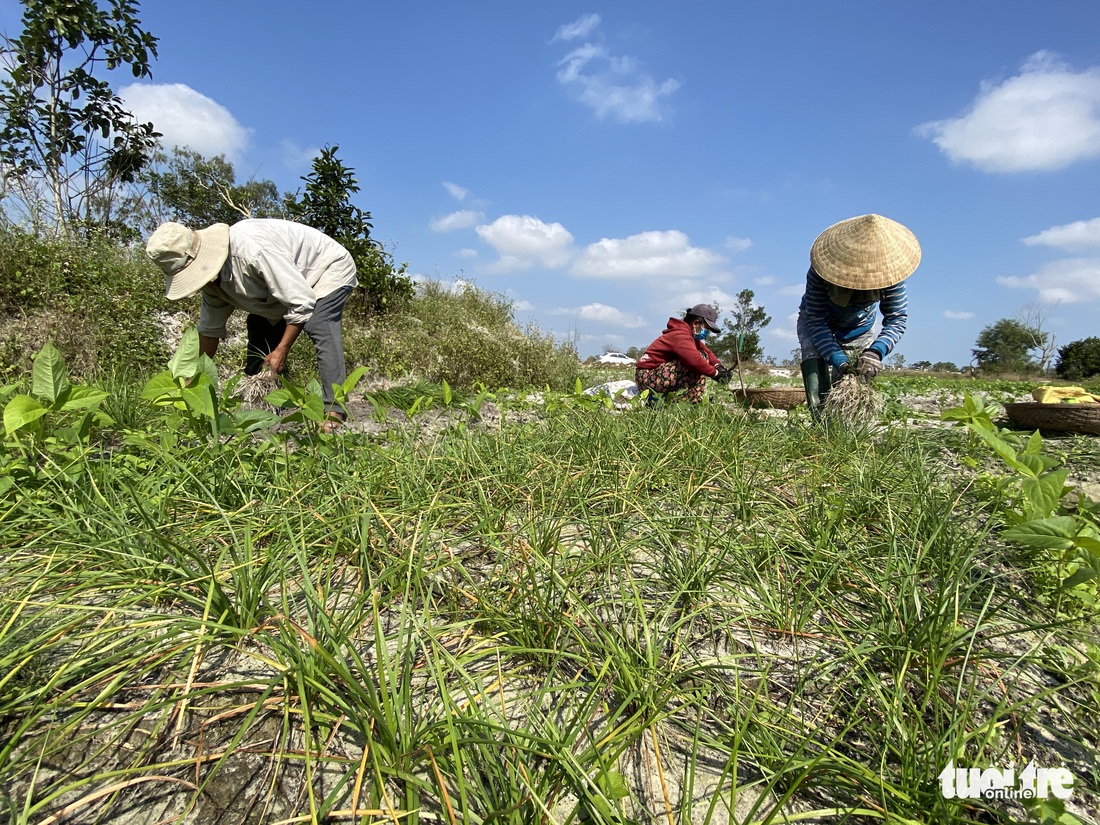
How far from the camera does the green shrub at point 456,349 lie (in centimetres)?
691

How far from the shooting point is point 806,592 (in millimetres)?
1382

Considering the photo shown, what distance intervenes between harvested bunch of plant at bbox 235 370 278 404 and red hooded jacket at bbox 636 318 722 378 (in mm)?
3227

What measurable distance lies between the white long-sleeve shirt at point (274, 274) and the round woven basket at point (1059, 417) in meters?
5.10

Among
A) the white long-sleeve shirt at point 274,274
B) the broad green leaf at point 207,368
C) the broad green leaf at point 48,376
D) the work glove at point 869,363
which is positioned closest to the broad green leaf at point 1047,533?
the work glove at point 869,363

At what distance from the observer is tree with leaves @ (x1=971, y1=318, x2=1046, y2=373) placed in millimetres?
21266

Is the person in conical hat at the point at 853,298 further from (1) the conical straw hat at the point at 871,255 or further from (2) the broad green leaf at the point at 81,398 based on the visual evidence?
(2) the broad green leaf at the point at 81,398

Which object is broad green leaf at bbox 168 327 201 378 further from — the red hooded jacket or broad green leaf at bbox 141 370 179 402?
the red hooded jacket

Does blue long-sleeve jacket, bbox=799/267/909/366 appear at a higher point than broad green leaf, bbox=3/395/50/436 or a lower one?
higher

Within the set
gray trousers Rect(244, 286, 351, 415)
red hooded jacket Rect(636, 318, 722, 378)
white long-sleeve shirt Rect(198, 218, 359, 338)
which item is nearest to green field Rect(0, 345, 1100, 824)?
white long-sleeve shirt Rect(198, 218, 359, 338)

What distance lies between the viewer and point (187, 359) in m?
1.84

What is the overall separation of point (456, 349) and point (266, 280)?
3.95 metres

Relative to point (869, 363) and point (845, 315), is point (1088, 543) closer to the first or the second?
point (869, 363)

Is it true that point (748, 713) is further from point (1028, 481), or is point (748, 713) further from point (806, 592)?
point (1028, 481)

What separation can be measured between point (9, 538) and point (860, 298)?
435cm
